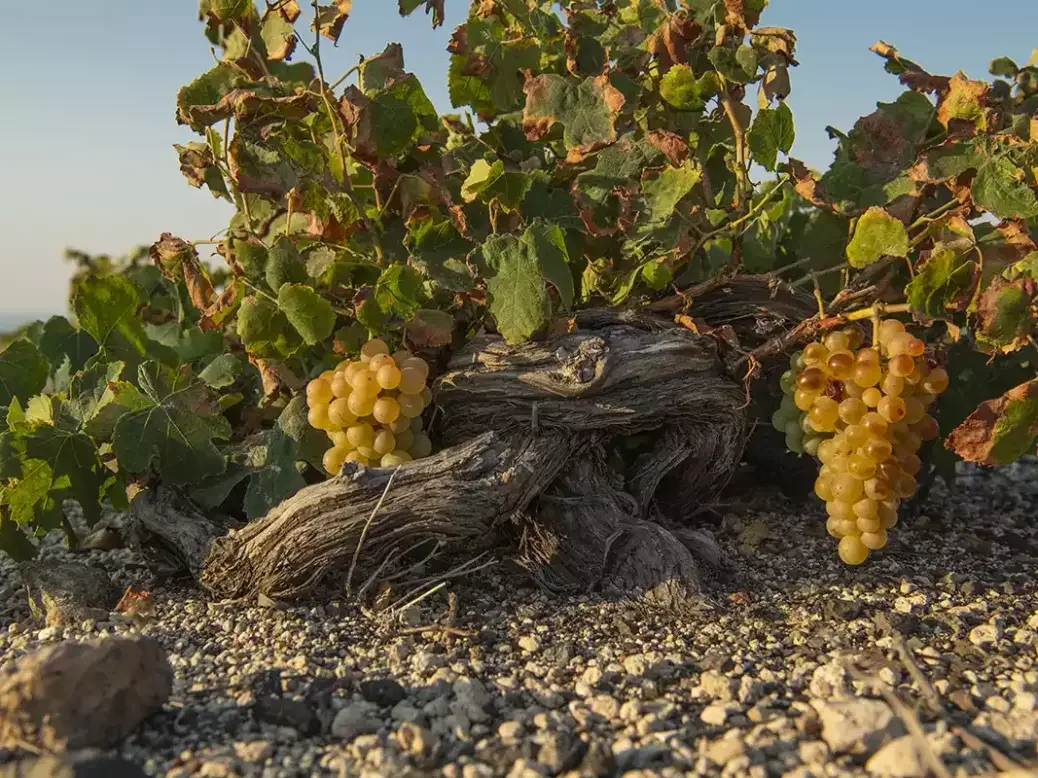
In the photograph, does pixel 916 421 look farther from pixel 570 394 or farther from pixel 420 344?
pixel 420 344

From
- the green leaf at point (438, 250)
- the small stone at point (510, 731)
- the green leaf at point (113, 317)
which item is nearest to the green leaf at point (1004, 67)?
the green leaf at point (438, 250)

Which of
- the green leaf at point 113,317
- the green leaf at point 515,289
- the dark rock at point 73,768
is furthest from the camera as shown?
the green leaf at point 113,317

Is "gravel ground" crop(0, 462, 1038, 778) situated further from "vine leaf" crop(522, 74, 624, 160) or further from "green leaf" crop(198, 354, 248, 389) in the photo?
"vine leaf" crop(522, 74, 624, 160)

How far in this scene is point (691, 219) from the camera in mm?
2201

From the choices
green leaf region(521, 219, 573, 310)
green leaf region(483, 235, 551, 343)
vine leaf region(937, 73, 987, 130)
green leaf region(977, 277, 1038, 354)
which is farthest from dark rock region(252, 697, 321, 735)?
vine leaf region(937, 73, 987, 130)

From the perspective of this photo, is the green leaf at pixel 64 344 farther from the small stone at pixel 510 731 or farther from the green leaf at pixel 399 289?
the small stone at pixel 510 731

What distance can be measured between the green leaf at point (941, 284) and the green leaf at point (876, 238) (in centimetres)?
6

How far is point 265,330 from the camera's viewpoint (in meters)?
2.23

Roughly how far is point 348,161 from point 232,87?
1.03 ft

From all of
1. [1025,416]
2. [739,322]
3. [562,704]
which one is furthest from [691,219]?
[562,704]

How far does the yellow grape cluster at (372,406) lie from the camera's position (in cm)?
210

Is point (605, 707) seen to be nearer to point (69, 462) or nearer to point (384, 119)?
point (384, 119)

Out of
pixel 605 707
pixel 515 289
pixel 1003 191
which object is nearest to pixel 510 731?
pixel 605 707

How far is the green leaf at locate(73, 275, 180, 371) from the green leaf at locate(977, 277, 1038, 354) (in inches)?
81.6
